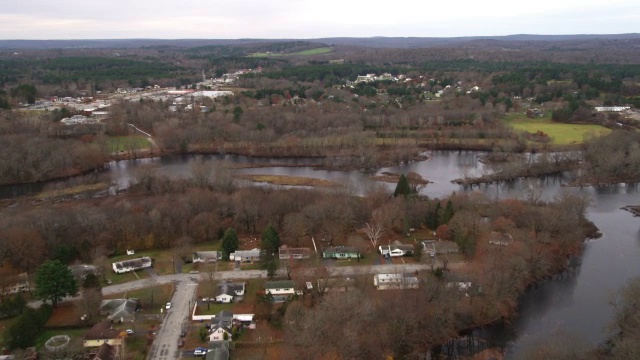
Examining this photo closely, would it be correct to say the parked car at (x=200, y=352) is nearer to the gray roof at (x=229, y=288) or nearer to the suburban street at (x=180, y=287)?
the suburban street at (x=180, y=287)

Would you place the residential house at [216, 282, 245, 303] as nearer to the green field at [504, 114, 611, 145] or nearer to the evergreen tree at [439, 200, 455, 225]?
the evergreen tree at [439, 200, 455, 225]

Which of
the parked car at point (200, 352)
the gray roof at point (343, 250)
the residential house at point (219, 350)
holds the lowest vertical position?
the parked car at point (200, 352)

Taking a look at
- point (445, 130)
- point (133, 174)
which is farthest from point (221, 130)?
point (445, 130)

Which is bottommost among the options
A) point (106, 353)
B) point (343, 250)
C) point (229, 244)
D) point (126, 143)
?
point (106, 353)

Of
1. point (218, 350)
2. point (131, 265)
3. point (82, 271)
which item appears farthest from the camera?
point (131, 265)

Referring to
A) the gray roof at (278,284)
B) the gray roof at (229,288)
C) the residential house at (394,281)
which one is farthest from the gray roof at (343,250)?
the gray roof at (229,288)

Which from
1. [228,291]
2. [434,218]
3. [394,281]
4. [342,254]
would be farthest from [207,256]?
[434,218]

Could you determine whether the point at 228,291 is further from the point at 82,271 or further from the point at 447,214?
the point at 447,214
